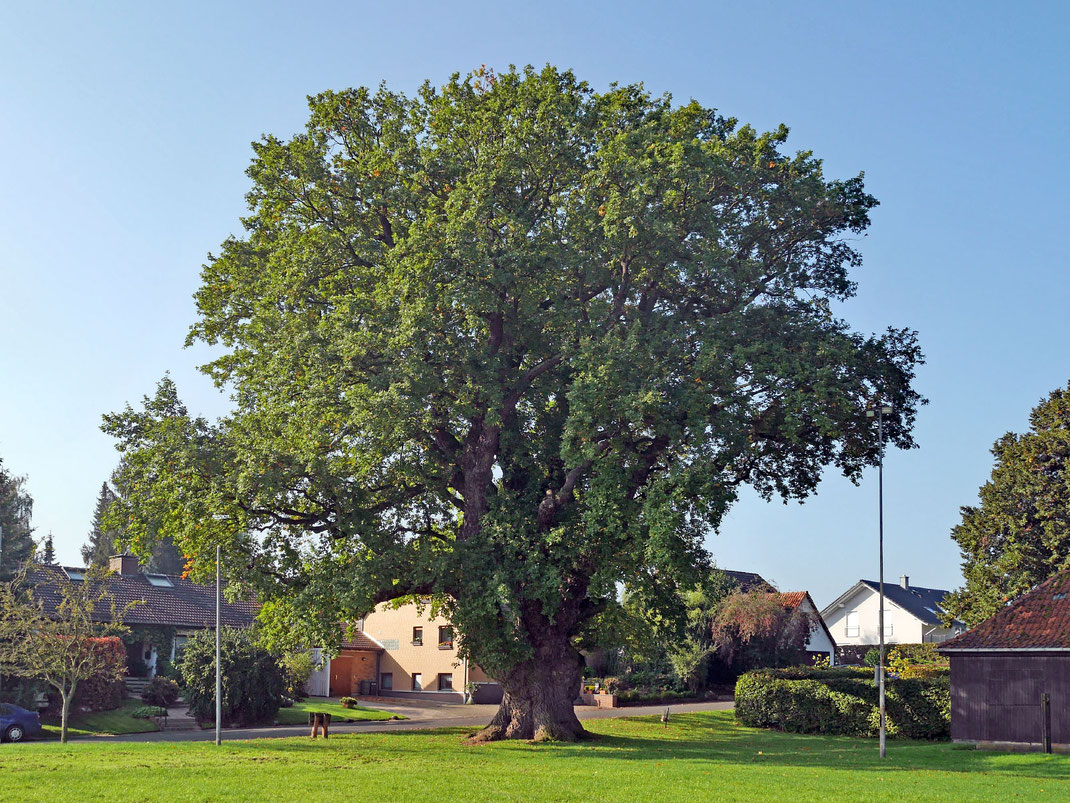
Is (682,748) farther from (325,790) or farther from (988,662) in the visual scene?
(325,790)

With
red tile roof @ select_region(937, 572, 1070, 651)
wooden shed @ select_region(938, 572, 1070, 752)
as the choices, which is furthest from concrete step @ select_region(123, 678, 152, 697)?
red tile roof @ select_region(937, 572, 1070, 651)

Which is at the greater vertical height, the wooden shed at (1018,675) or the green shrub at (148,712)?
the wooden shed at (1018,675)

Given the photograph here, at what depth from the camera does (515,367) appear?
94.5 ft

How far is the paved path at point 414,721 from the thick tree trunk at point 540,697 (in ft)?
21.0

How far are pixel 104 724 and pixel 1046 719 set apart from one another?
98.8ft

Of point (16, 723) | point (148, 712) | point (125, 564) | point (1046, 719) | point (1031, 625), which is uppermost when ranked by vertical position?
point (125, 564)

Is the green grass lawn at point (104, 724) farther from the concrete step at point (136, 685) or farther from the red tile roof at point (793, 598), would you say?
the red tile roof at point (793, 598)

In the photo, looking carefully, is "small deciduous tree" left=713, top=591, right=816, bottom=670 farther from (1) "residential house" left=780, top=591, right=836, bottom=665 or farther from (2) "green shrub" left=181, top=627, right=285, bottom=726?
(2) "green shrub" left=181, top=627, right=285, bottom=726

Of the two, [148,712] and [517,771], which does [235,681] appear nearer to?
[148,712]

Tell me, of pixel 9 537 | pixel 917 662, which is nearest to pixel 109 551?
pixel 9 537

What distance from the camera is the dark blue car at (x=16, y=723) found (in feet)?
103

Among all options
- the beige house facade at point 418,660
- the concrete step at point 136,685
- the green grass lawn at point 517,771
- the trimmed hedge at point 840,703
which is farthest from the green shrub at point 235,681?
the trimmed hedge at point 840,703

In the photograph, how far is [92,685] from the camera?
3672 centimetres

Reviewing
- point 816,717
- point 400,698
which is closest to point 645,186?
point 816,717
